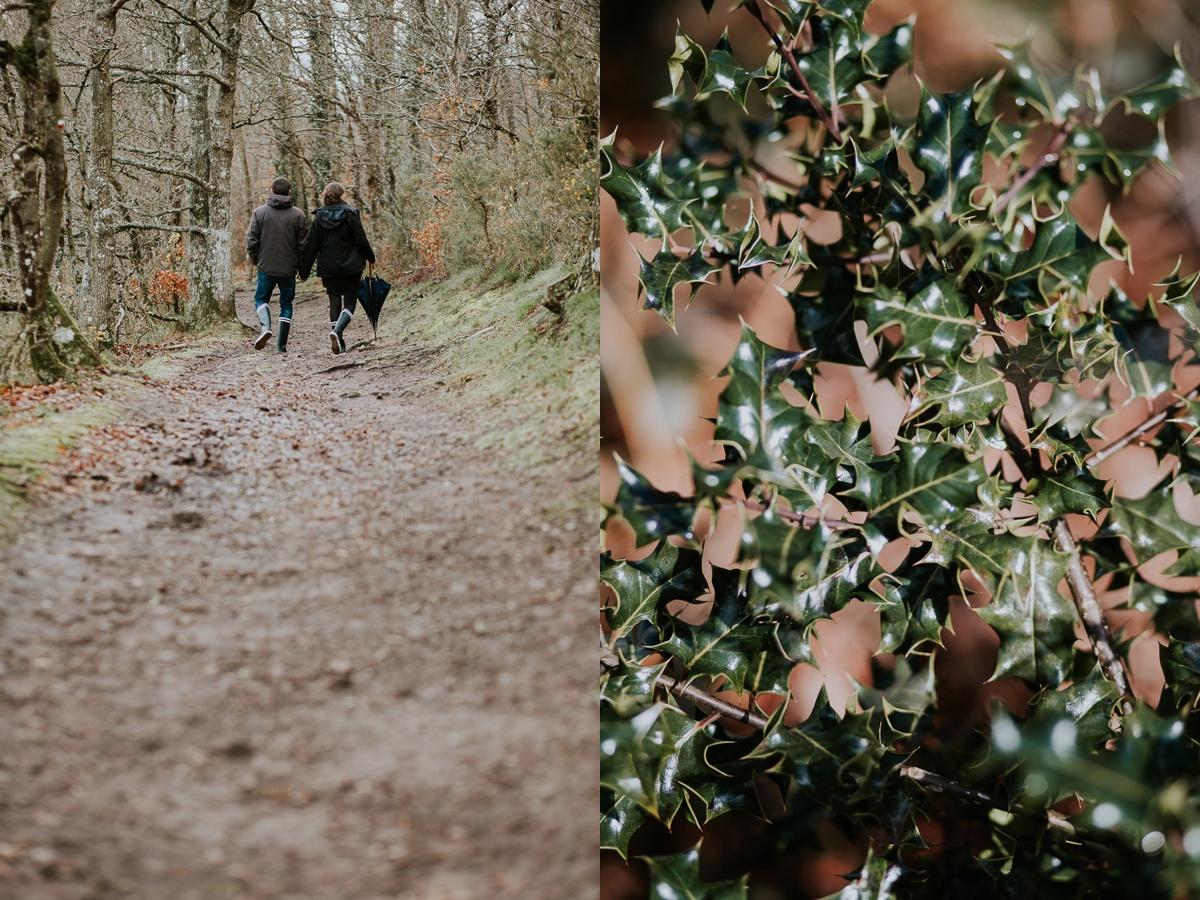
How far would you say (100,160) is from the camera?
0.75 meters

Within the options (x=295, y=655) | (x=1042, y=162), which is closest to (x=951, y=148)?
(x=1042, y=162)

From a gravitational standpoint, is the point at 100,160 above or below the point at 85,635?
above

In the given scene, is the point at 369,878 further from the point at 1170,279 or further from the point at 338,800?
the point at 1170,279

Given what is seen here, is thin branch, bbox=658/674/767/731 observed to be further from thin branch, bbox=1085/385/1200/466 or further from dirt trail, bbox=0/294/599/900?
thin branch, bbox=1085/385/1200/466

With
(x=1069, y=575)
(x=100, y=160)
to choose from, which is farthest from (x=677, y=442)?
(x=100, y=160)

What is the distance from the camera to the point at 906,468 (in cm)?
80

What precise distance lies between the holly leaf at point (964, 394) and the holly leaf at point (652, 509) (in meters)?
0.28

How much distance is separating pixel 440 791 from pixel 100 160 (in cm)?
68

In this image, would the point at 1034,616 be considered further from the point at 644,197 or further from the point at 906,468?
the point at 644,197

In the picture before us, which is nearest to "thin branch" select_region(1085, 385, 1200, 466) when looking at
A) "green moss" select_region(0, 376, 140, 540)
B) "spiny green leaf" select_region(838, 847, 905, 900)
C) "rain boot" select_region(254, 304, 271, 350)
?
"spiny green leaf" select_region(838, 847, 905, 900)

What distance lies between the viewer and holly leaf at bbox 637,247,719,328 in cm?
91

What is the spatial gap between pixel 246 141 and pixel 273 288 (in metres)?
0.14

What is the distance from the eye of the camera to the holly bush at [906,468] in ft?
2.63

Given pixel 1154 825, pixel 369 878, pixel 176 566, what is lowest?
pixel 369 878
